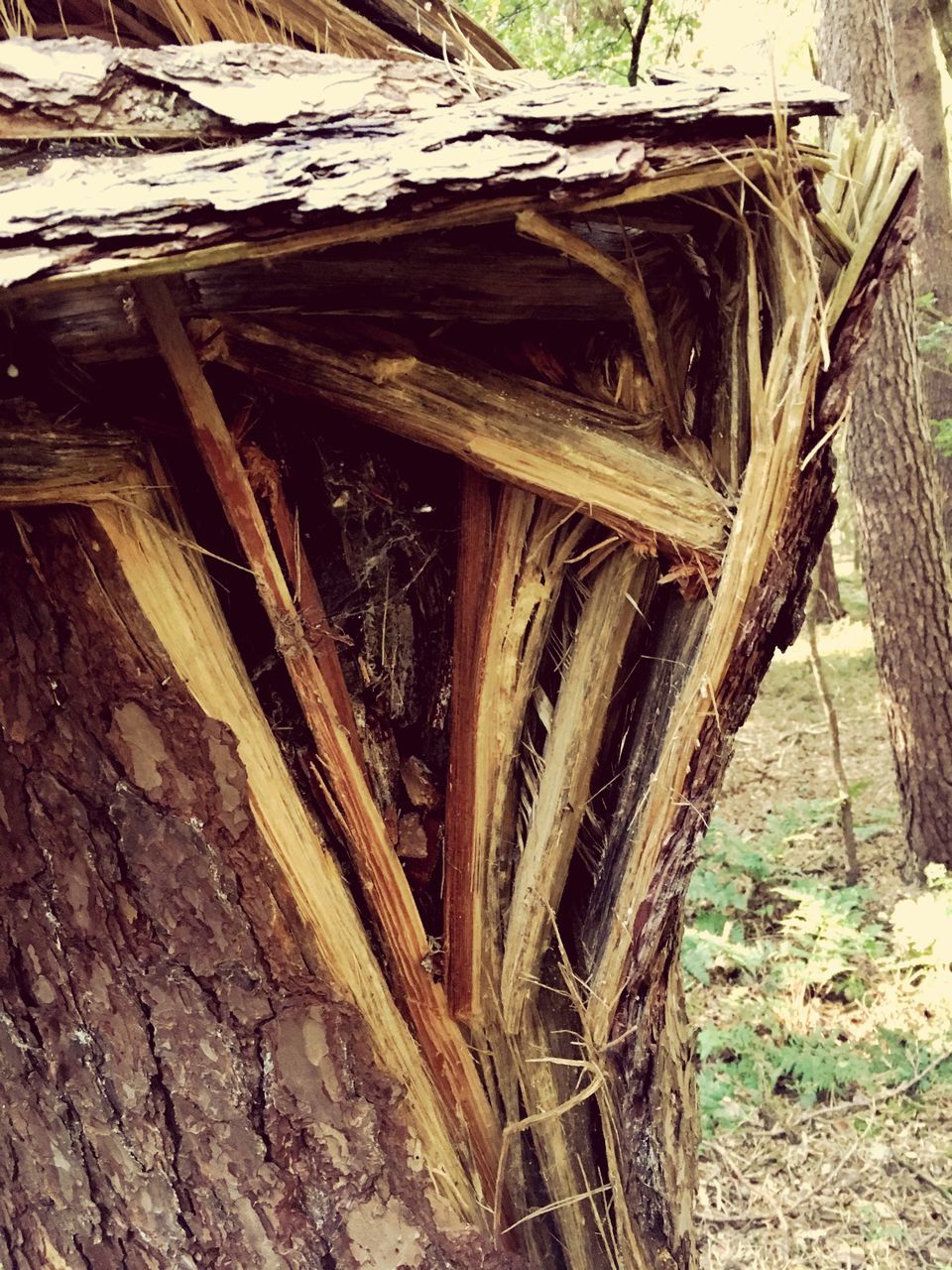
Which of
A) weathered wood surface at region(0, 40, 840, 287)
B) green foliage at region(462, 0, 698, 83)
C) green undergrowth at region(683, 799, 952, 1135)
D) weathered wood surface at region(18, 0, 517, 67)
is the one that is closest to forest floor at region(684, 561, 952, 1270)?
green undergrowth at region(683, 799, 952, 1135)

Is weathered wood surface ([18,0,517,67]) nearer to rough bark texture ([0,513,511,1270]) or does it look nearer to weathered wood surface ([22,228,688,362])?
weathered wood surface ([22,228,688,362])

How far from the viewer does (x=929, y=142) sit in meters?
6.29

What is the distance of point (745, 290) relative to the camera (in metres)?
1.33

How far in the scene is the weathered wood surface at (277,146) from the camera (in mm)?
856

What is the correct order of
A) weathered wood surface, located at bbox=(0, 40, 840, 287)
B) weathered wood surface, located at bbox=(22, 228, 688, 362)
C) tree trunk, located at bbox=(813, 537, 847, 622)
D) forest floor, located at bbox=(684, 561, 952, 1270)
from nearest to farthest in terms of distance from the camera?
weathered wood surface, located at bbox=(0, 40, 840, 287) → weathered wood surface, located at bbox=(22, 228, 688, 362) → forest floor, located at bbox=(684, 561, 952, 1270) → tree trunk, located at bbox=(813, 537, 847, 622)

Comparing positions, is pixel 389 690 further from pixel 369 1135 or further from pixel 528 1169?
pixel 528 1169

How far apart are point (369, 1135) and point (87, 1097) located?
16.4 inches

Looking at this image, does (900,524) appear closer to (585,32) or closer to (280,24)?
(585,32)

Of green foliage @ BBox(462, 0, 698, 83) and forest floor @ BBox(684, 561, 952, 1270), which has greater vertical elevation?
green foliage @ BBox(462, 0, 698, 83)

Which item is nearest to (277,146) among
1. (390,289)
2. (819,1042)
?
(390,289)

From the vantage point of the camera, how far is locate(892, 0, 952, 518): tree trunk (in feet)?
20.6

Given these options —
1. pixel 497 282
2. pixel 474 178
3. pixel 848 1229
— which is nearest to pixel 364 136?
pixel 474 178

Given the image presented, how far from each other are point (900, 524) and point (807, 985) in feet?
8.16

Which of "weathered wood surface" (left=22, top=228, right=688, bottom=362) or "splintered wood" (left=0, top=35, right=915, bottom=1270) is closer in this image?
"splintered wood" (left=0, top=35, right=915, bottom=1270)
